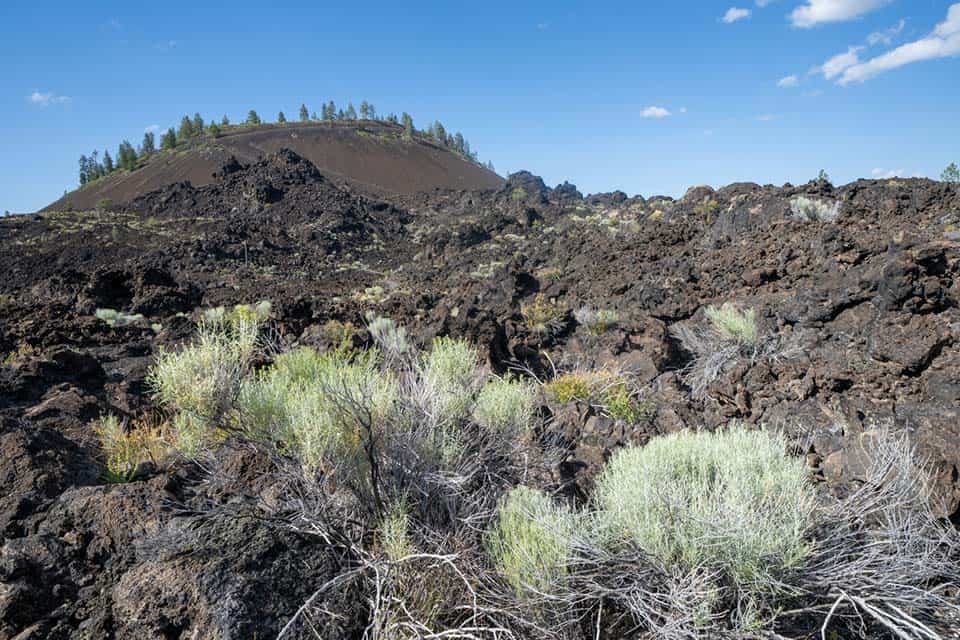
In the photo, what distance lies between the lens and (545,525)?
2.48 m

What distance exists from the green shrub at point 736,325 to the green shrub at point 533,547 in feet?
14.5

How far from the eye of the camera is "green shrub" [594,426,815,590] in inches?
88.4

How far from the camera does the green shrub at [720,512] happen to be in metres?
2.24

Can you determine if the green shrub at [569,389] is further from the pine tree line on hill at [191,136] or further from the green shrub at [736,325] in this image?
the pine tree line on hill at [191,136]

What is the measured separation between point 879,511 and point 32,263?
24.7 meters

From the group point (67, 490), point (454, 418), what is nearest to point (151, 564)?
point (67, 490)

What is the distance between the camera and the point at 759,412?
471 centimetres

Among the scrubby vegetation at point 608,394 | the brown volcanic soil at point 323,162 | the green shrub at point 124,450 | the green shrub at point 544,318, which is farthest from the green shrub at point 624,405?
the brown volcanic soil at point 323,162

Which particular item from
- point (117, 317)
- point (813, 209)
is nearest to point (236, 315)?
point (117, 317)

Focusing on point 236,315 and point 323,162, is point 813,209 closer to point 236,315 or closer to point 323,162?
point 236,315

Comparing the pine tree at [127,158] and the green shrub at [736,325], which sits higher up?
the pine tree at [127,158]

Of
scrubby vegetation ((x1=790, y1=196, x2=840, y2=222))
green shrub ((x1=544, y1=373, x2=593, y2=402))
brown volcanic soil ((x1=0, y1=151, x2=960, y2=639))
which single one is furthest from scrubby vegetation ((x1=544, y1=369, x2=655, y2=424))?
scrubby vegetation ((x1=790, y1=196, x2=840, y2=222))

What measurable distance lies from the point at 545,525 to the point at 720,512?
0.77 meters

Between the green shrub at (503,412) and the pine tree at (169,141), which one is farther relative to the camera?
the pine tree at (169,141)
